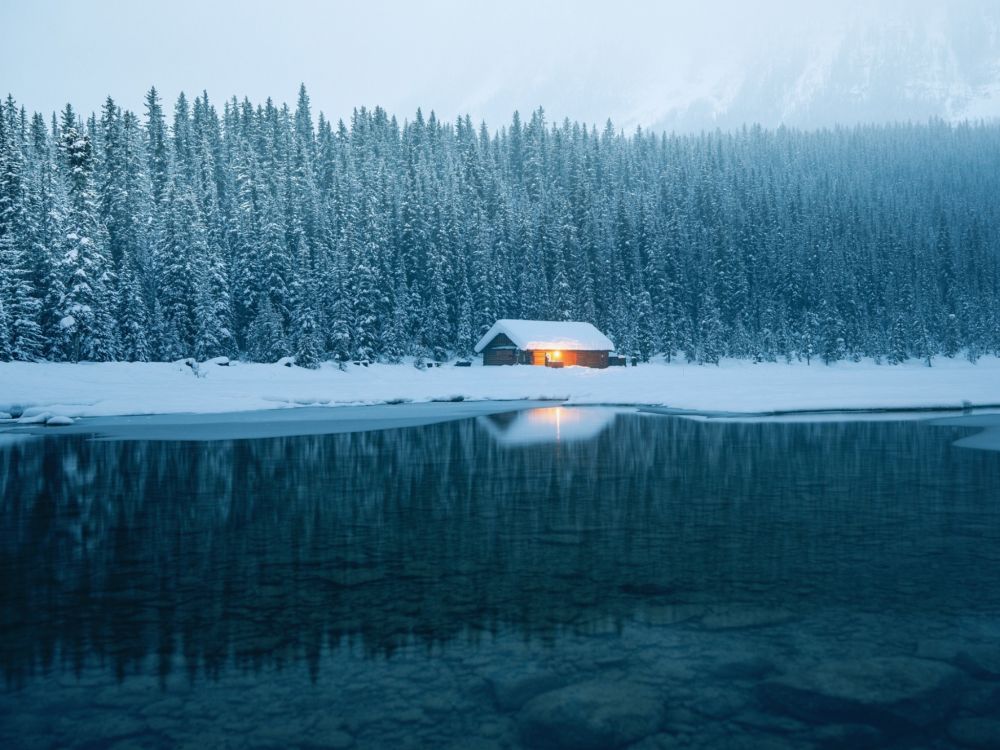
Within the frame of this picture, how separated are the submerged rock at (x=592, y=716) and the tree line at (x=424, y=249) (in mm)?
50143

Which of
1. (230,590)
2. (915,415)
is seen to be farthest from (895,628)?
(915,415)

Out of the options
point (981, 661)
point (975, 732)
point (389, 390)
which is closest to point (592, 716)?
point (975, 732)

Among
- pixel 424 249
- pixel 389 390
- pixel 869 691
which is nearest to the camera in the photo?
pixel 869 691

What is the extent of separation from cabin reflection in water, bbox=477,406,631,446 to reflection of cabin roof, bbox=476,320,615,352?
28872mm

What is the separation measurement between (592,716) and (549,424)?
25.1 metres

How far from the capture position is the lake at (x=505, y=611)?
5637 millimetres

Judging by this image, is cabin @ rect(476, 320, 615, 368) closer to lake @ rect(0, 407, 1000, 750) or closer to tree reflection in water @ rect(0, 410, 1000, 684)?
tree reflection in water @ rect(0, 410, 1000, 684)

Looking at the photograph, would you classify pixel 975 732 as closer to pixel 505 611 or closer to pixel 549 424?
pixel 505 611

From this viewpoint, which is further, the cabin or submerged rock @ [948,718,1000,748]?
the cabin

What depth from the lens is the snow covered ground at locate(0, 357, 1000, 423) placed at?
124 feet

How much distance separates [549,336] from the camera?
71.7 metres

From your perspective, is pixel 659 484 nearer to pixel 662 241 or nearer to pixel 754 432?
pixel 754 432

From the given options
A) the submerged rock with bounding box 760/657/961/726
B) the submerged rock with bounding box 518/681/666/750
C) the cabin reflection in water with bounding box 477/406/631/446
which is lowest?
the submerged rock with bounding box 518/681/666/750

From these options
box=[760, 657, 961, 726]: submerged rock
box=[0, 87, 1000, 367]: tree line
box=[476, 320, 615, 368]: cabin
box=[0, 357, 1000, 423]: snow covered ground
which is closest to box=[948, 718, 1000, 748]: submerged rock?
box=[760, 657, 961, 726]: submerged rock
